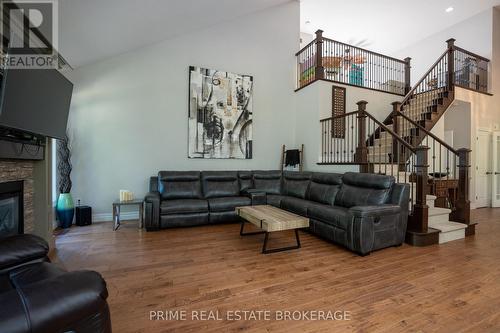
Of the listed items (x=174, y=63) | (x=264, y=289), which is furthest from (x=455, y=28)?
(x=264, y=289)

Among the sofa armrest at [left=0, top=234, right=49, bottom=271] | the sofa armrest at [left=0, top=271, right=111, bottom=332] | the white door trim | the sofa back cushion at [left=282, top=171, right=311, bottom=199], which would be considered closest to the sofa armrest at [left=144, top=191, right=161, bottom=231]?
the sofa armrest at [left=0, top=234, right=49, bottom=271]

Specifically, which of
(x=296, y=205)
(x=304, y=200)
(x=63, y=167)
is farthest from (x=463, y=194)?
(x=63, y=167)

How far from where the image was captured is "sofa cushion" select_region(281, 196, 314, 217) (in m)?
3.79

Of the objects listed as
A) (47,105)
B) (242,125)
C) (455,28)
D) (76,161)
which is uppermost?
(455,28)

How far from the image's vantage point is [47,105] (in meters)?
2.33

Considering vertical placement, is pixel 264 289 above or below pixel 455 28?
below

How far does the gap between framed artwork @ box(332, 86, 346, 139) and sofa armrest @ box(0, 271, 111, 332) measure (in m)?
5.02

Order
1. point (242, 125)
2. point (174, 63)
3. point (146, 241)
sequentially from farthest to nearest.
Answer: point (242, 125) → point (174, 63) → point (146, 241)

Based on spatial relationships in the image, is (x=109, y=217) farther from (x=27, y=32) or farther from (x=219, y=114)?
(x=27, y=32)

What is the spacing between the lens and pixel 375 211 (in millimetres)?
2852

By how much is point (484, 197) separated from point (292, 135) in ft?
17.5

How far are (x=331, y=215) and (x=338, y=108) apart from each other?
10.3 feet

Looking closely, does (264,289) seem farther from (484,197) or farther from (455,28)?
(455,28)

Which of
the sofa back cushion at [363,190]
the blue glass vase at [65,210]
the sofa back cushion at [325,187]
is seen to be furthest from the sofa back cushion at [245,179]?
the blue glass vase at [65,210]
